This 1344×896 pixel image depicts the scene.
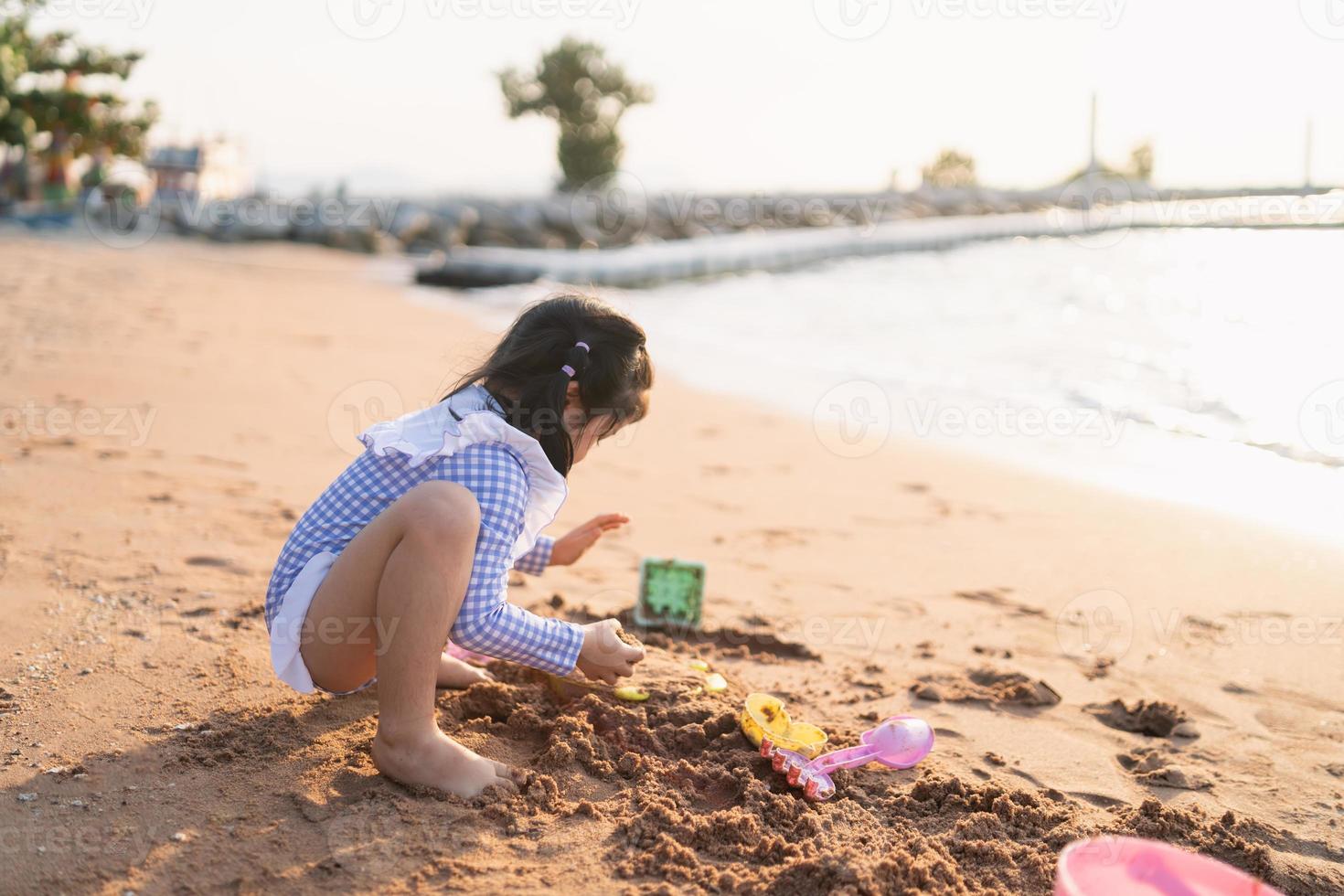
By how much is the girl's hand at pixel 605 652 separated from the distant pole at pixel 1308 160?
21381 millimetres

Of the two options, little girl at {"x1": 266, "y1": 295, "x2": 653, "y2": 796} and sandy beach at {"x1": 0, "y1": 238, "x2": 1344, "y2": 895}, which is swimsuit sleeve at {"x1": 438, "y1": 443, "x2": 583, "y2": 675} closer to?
little girl at {"x1": 266, "y1": 295, "x2": 653, "y2": 796}

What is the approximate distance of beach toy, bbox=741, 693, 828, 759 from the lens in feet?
6.82

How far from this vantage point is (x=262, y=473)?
3885mm

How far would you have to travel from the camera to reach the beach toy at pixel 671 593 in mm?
2867

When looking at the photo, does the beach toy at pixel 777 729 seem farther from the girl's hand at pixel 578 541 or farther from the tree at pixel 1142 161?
the tree at pixel 1142 161

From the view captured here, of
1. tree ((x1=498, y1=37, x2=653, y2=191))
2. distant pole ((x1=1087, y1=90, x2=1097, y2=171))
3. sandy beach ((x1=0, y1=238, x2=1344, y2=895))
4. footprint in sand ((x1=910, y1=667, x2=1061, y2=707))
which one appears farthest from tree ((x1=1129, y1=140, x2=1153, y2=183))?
footprint in sand ((x1=910, y1=667, x2=1061, y2=707))

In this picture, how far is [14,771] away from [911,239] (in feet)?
67.6

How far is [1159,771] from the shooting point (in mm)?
2184

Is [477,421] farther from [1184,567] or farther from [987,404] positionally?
[987,404]

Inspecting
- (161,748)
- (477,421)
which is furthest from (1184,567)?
(161,748)

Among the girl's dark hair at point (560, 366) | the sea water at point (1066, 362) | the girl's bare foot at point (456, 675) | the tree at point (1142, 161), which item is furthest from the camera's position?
the tree at point (1142, 161)

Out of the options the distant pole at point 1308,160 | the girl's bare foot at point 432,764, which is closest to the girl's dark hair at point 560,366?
the girl's bare foot at point 432,764

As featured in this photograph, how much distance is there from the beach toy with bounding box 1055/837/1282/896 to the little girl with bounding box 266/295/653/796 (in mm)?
886

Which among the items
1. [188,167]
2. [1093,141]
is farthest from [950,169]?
→ [188,167]
